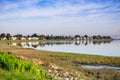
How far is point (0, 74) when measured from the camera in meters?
14.3

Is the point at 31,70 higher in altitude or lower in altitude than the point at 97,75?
higher

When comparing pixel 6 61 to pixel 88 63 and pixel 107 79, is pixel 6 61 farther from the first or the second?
pixel 88 63

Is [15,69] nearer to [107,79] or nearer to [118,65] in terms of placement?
[107,79]

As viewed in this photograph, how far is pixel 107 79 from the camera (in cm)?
2522

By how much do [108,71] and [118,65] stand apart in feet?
28.5

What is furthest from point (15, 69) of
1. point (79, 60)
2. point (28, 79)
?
point (79, 60)

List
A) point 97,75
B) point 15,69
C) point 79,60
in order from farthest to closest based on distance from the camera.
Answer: point 79,60, point 97,75, point 15,69

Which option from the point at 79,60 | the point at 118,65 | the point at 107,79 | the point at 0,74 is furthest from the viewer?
the point at 79,60

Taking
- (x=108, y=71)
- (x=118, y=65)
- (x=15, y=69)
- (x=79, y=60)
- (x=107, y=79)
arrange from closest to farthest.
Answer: (x=15, y=69) → (x=107, y=79) → (x=108, y=71) → (x=118, y=65) → (x=79, y=60)

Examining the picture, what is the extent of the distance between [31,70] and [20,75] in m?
2.50

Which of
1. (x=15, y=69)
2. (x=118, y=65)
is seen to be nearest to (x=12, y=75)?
(x=15, y=69)

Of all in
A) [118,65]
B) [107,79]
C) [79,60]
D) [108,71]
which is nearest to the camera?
[107,79]

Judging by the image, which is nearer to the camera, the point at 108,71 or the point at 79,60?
the point at 108,71

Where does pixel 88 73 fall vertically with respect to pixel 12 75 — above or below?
below
